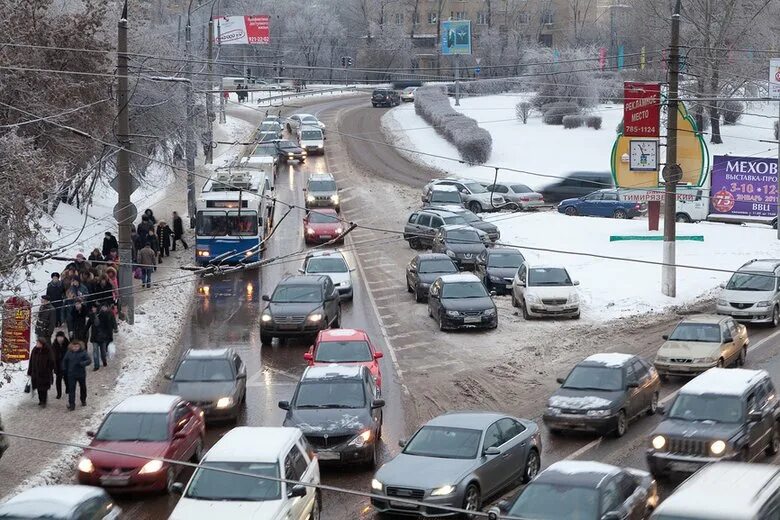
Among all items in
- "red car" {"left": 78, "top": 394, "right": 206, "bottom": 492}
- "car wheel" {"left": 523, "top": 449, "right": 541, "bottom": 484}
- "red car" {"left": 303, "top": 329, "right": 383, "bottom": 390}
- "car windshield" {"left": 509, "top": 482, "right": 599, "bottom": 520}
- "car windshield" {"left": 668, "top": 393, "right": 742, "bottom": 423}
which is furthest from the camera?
"red car" {"left": 303, "top": 329, "right": 383, "bottom": 390}

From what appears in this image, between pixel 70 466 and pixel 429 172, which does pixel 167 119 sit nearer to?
pixel 429 172

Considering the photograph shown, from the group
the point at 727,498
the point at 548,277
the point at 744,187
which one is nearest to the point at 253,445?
the point at 727,498

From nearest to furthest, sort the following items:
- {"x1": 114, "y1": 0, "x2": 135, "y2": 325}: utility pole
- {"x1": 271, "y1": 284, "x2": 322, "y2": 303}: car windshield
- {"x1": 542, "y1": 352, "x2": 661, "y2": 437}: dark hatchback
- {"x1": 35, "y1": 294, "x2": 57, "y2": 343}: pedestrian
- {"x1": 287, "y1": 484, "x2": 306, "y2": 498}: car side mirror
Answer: {"x1": 287, "y1": 484, "x2": 306, "y2": 498}: car side mirror, {"x1": 542, "y1": 352, "x2": 661, "y2": 437}: dark hatchback, {"x1": 35, "y1": 294, "x2": 57, "y2": 343}: pedestrian, {"x1": 114, "y1": 0, "x2": 135, "y2": 325}: utility pole, {"x1": 271, "y1": 284, "x2": 322, "y2": 303}: car windshield

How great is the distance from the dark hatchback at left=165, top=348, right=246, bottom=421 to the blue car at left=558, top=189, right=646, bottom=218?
29.6 meters

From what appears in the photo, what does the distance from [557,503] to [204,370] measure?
1048 centimetres

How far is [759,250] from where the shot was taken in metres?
40.9

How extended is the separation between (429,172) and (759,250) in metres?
25.8

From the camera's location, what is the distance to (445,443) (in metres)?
17.7

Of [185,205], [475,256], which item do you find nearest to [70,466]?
[475,256]

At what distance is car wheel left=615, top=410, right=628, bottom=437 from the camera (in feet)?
70.3

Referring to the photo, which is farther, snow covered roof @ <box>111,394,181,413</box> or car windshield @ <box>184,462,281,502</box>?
snow covered roof @ <box>111,394,181,413</box>

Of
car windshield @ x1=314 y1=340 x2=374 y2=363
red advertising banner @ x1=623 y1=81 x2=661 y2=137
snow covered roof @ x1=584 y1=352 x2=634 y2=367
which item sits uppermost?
red advertising banner @ x1=623 y1=81 x2=661 y2=137

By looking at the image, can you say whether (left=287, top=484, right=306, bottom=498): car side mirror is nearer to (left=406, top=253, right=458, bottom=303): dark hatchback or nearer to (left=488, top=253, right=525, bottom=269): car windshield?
(left=406, top=253, right=458, bottom=303): dark hatchback

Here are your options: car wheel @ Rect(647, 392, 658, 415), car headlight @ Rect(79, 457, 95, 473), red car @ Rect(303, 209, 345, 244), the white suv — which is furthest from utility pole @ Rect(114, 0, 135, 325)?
the white suv
